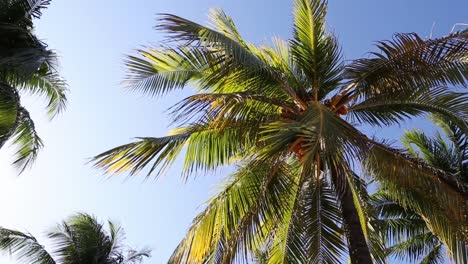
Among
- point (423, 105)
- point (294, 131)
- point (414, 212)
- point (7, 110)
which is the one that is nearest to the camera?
point (294, 131)

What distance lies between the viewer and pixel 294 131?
25.0 feet

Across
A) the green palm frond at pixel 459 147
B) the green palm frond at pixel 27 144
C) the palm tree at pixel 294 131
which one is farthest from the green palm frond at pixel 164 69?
the green palm frond at pixel 459 147

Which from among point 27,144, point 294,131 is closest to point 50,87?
point 27,144

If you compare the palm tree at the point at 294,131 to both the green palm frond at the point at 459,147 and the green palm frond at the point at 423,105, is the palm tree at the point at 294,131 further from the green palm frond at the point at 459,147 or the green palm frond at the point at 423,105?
the green palm frond at the point at 459,147

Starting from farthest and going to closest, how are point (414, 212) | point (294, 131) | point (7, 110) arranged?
point (414, 212) → point (7, 110) → point (294, 131)

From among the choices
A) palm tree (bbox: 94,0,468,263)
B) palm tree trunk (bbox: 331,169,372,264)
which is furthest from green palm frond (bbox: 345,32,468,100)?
palm tree trunk (bbox: 331,169,372,264)

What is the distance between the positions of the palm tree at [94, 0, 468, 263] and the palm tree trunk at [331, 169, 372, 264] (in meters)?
0.02

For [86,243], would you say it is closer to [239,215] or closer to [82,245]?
[82,245]

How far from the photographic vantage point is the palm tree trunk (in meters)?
8.49

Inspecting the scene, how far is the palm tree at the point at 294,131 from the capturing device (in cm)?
834

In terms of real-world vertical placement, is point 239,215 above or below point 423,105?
below

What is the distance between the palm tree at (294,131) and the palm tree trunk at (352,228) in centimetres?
2

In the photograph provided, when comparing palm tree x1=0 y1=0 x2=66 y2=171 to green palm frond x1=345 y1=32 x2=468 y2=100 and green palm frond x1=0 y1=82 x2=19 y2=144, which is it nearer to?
green palm frond x1=0 y1=82 x2=19 y2=144

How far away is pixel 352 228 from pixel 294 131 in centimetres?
216
